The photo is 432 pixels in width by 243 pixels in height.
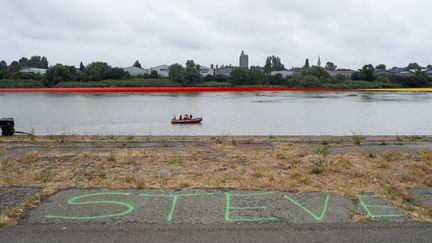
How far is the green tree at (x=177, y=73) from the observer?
291 feet

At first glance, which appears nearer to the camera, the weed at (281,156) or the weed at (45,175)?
the weed at (45,175)

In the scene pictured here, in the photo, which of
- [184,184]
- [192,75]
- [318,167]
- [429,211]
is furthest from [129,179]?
[192,75]

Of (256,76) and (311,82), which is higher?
(256,76)

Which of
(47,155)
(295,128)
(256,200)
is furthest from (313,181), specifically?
(295,128)

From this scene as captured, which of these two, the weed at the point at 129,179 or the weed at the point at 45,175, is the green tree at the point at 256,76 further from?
the weed at the point at 129,179

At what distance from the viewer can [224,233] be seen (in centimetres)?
451

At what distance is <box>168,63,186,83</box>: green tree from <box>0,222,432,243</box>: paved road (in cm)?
8463

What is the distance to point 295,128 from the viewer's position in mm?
26906

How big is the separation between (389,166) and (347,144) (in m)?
3.46

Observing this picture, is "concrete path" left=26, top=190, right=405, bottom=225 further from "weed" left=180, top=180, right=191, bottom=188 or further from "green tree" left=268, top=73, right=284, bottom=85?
"green tree" left=268, top=73, right=284, bottom=85

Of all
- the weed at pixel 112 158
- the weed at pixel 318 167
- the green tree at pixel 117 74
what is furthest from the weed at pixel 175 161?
the green tree at pixel 117 74

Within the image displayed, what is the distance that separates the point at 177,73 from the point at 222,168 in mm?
82632

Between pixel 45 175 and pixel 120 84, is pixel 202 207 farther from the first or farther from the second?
pixel 120 84

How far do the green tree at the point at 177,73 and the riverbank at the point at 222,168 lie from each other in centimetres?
7835
